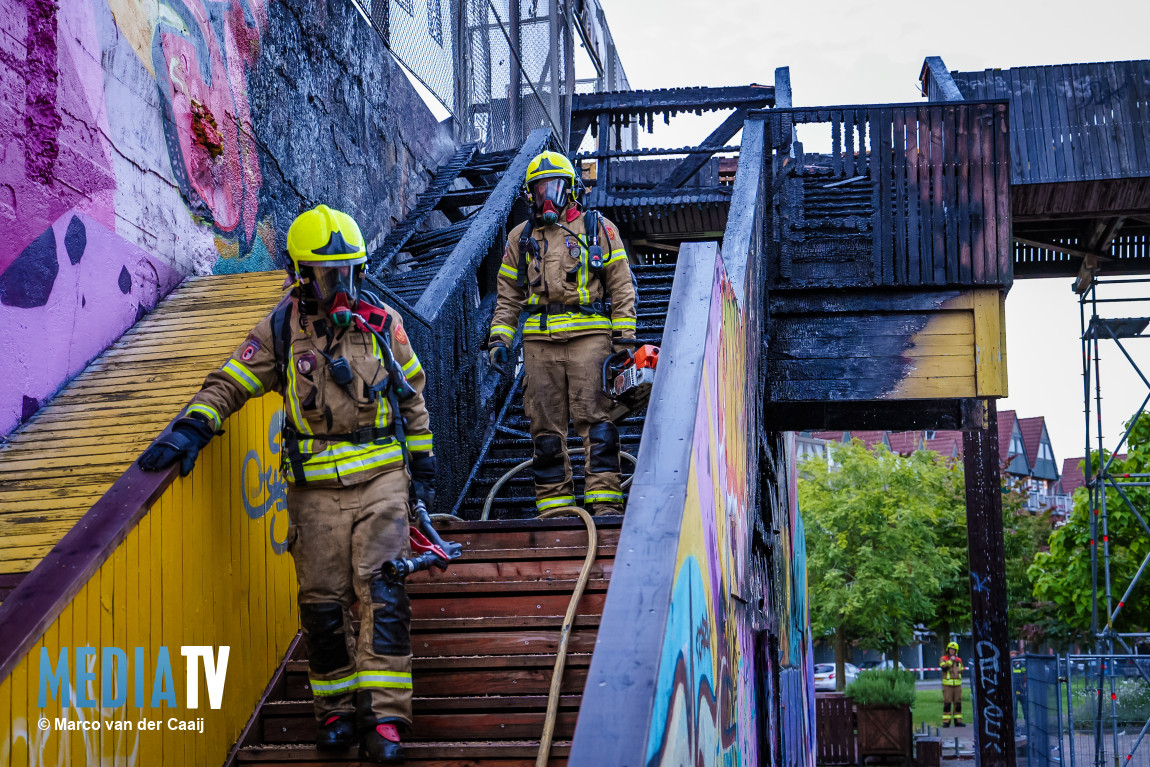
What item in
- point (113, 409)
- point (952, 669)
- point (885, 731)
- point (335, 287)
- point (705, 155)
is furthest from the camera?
point (952, 669)

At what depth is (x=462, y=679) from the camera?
4473mm

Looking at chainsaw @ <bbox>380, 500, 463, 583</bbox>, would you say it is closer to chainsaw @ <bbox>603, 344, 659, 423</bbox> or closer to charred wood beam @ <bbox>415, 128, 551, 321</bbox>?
chainsaw @ <bbox>603, 344, 659, 423</bbox>

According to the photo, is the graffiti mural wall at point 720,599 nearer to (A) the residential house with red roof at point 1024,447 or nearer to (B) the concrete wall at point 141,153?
(B) the concrete wall at point 141,153

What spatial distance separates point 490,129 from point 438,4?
199 centimetres

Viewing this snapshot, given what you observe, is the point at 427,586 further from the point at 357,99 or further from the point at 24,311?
the point at 357,99

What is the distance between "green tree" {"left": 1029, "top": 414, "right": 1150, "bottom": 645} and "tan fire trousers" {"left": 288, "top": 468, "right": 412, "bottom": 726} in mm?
19807

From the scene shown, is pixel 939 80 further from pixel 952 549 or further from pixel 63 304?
pixel 952 549

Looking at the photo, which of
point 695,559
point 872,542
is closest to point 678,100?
point 695,559

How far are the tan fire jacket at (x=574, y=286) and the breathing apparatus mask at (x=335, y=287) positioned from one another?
2.06 meters

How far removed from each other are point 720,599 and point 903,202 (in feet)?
17.8

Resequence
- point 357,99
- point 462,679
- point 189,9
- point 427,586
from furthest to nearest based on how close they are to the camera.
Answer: point 357,99 → point 189,9 → point 427,586 → point 462,679

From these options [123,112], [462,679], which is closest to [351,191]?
[123,112]

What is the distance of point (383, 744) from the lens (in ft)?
12.9

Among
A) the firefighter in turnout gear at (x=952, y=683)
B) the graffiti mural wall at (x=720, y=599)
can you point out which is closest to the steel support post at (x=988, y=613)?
the graffiti mural wall at (x=720, y=599)
